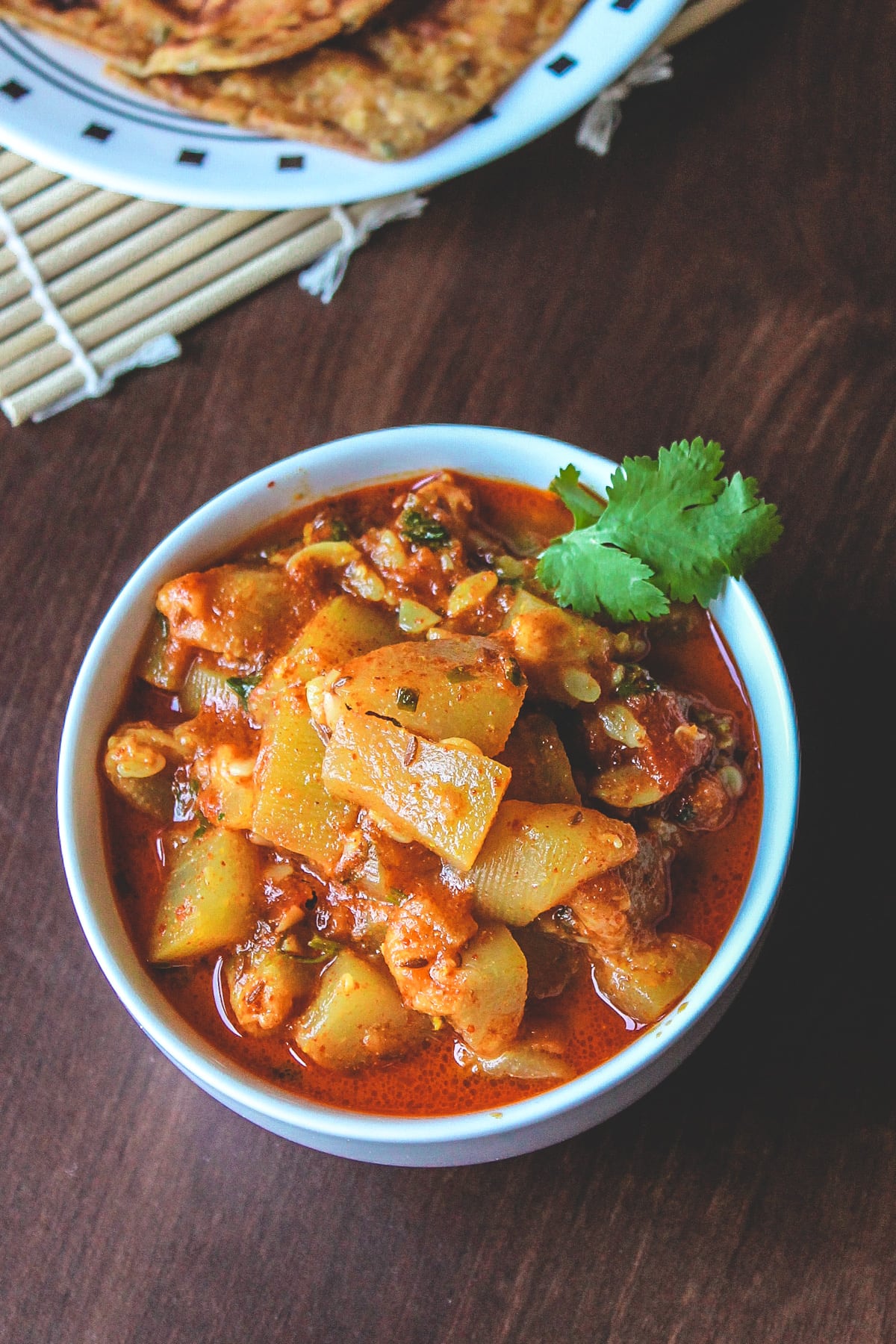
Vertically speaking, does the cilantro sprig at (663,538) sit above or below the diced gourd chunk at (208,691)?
below

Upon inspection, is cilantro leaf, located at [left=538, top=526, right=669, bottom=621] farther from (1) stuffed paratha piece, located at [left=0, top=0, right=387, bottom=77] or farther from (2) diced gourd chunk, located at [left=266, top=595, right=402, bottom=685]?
(1) stuffed paratha piece, located at [left=0, top=0, right=387, bottom=77]

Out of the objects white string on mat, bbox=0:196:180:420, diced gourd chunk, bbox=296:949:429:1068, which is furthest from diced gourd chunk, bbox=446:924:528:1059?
white string on mat, bbox=0:196:180:420

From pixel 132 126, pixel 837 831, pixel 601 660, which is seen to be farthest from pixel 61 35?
pixel 837 831

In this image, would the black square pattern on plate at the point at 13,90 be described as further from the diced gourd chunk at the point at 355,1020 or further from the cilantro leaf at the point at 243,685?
the diced gourd chunk at the point at 355,1020

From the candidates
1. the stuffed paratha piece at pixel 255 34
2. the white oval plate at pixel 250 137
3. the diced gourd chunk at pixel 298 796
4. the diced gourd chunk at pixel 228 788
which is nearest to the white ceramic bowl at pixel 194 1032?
the diced gourd chunk at pixel 228 788

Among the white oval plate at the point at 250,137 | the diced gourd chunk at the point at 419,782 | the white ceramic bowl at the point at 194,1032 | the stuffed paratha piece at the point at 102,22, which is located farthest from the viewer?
the stuffed paratha piece at the point at 102,22

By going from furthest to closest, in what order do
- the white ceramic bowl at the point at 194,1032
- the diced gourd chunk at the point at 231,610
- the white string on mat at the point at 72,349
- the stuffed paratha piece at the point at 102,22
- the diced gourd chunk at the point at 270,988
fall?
the white string on mat at the point at 72,349
the stuffed paratha piece at the point at 102,22
the diced gourd chunk at the point at 231,610
the diced gourd chunk at the point at 270,988
the white ceramic bowl at the point at 194,1032

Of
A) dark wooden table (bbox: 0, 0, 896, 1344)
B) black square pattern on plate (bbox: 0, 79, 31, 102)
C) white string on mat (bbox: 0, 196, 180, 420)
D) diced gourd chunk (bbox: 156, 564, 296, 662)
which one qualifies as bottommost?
dark wooden table (bbox: 0, 0, 896, 1344)

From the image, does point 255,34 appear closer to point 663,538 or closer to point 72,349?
point 72,349
